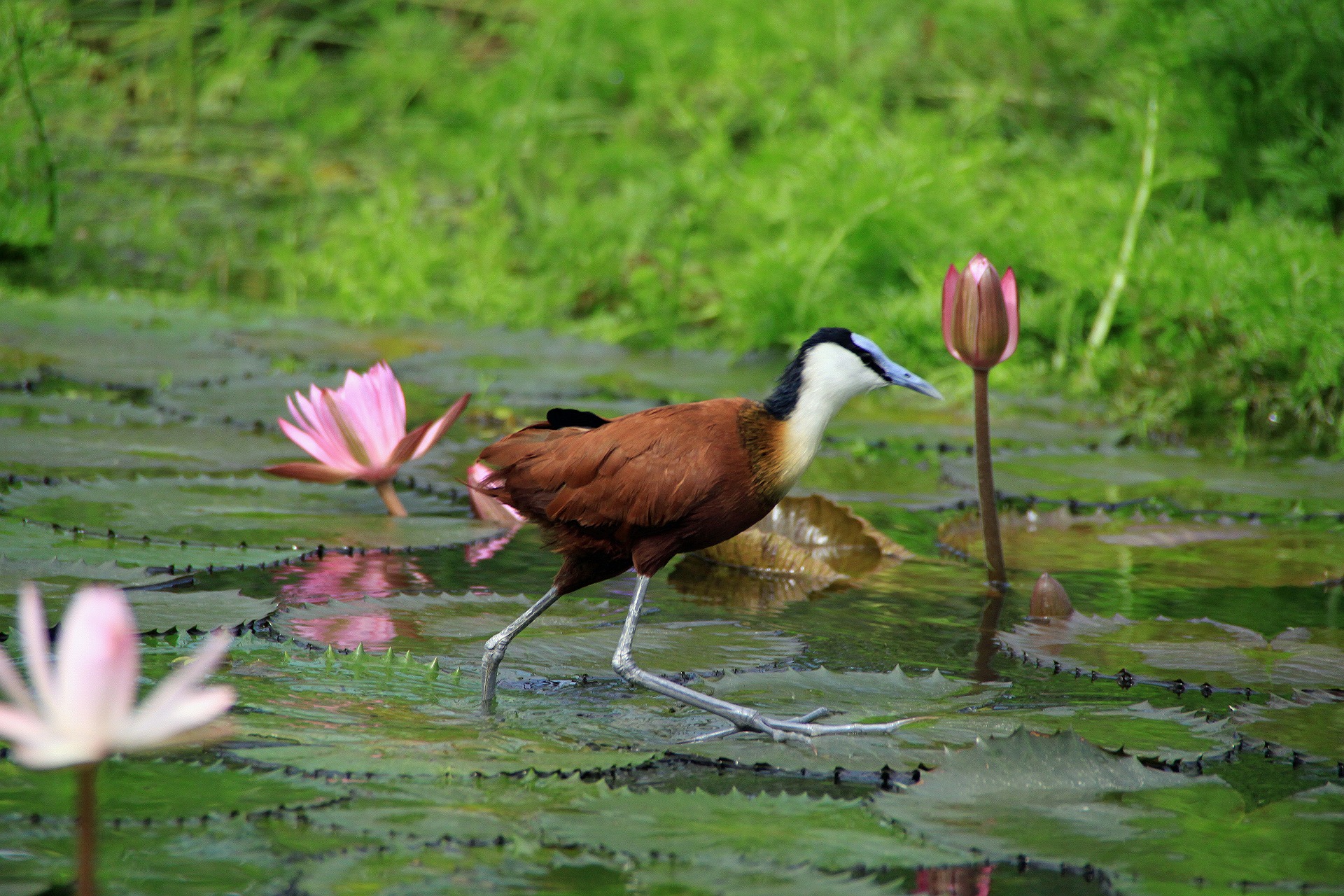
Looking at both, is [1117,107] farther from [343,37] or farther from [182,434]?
[343,37]

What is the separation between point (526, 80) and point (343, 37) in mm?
3334

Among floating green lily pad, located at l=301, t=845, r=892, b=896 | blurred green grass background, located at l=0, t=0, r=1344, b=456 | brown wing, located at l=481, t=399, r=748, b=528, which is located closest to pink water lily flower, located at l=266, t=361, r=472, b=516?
brown wing, located at l=481, t=399, r=748, b=528

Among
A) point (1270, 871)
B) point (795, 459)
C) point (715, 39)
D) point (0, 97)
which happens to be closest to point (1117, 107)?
point (715, 39)

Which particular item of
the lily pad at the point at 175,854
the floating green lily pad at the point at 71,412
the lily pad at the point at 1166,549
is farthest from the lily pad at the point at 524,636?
the floating green lily pad at the point at 71,412

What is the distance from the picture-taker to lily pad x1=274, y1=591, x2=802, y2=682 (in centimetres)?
205

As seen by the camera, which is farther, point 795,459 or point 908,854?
point 795,459

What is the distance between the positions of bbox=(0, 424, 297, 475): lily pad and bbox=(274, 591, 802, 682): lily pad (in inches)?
47.2

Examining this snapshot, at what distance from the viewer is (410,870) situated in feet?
4.20

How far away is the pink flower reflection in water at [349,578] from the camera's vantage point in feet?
7.91

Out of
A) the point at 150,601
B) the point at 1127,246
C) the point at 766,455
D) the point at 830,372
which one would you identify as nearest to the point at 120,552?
the point at 150,601

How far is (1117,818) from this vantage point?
4.79ft

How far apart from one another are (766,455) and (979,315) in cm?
67

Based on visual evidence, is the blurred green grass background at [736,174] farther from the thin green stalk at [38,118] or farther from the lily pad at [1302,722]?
the lily pad at [1302,722]

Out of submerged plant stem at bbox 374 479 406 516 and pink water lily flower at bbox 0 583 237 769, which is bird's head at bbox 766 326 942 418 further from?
submerged plant stem at bbox 374 479 406 516
